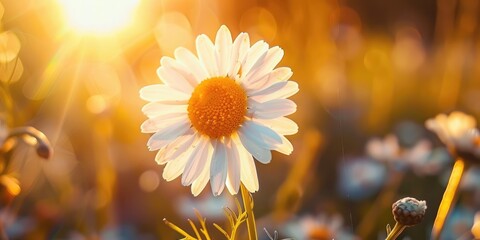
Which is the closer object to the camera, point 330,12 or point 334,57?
point 334,57

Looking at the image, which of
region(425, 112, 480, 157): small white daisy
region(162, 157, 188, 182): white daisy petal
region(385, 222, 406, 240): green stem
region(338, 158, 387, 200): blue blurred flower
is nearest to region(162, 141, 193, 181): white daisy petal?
region(162, 157, 188, 182): white daisy petal

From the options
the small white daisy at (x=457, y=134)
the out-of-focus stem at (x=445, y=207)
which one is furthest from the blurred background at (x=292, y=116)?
the out-of-focus stem at (x=445, y=207)

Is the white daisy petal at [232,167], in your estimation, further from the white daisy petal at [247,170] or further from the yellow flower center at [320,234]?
the yellow flower center at [320,234]

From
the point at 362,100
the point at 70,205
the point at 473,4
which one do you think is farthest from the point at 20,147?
the point at 473,4

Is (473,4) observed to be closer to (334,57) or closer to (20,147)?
(334,57)

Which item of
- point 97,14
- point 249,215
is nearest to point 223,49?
point 249,215

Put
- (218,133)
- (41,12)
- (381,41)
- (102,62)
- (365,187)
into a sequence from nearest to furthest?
1. (218,133)
2. (365,187)
3. (102,62)
4. (41,12)
5. (381,41)

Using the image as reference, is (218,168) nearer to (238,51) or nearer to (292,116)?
(238,51)

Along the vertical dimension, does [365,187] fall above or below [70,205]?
below
